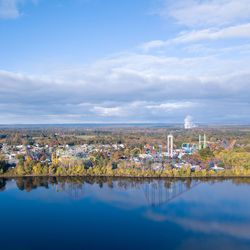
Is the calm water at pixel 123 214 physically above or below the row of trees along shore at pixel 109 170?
below

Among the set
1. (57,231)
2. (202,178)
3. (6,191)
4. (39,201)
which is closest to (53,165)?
(6,191)

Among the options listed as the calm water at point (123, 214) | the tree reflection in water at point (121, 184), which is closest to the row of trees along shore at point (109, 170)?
the tree reflection in water at point (121, 184)

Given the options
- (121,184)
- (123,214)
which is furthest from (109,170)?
(123,214)

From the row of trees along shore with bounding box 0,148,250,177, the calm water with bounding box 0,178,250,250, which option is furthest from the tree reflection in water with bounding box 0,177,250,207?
the row of trees along shore with bounding box 0,148,250,177

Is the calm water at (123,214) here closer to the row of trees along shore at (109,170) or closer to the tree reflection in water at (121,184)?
the tree reflection in water at (121,184)

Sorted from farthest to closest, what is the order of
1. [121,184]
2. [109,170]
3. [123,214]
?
1. [109,170]
2. [121,184]
3. [123,214]

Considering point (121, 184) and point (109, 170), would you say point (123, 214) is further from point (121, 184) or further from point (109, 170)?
point (109, 170)

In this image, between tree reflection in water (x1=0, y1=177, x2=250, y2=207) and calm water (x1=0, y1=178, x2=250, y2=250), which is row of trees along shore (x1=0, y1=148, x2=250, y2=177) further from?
calm water (x1=0, y1=178, x2=250, y2=250)

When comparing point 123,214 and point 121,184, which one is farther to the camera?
point 121,184
